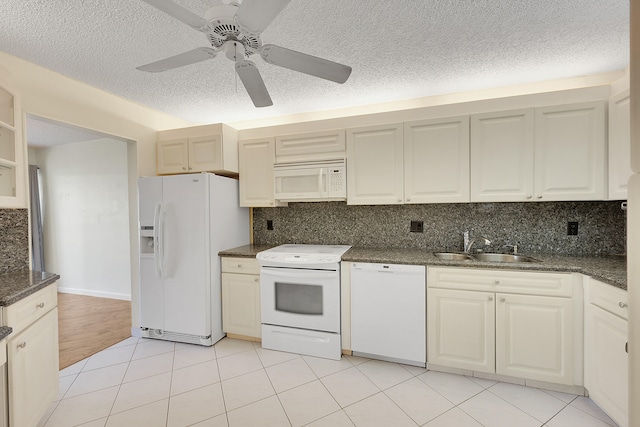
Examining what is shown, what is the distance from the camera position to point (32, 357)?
1634 millimetres

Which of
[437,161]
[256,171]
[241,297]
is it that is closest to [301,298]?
[241,297]

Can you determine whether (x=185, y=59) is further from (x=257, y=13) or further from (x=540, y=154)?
(x=540, y=154)

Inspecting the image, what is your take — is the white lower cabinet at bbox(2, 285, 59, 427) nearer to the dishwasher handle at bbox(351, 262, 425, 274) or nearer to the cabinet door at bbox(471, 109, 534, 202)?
the dishwasher handle at bbox(351, 262, 425, 274)

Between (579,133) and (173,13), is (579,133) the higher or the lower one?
the lower one

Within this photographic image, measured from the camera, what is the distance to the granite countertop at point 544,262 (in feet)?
5.95

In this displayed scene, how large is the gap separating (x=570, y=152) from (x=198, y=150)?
328cm

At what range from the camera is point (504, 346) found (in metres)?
2.13

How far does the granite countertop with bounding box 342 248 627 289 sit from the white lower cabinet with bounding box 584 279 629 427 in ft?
0.23

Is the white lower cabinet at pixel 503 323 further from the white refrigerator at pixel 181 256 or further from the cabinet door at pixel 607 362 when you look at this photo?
the white refrigerator at pixel 181 256

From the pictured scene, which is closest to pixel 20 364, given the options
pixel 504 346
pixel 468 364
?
→ pixel 468 364

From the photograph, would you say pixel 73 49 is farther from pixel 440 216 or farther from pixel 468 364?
pixel 468 364

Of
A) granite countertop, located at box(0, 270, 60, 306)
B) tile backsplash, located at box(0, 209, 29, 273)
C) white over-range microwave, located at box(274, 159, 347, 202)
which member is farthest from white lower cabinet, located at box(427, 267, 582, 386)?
tile backsplash, located at box(0, 209, 29, 273)

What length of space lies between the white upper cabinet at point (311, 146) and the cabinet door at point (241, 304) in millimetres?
1245

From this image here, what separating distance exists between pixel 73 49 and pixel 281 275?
224 centimetres
